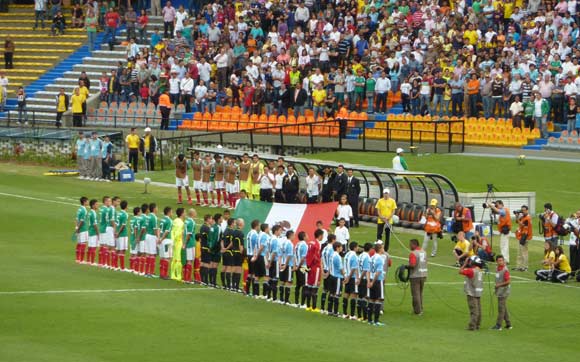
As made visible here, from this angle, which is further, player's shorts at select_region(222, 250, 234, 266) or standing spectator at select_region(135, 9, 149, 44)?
standing spectator at select_region(135, 9, 149, 44)

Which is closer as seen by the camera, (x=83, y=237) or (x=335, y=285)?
(x=335, y=285)

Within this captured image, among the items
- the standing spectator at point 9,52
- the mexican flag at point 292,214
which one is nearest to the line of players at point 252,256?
the mexican flag at point 292,214

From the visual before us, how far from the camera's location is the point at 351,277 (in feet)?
88.1

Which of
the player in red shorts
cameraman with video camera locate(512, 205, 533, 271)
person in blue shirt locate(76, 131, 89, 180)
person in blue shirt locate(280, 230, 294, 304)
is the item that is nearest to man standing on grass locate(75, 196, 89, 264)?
person in blue shirt locate(280, 230, 294, 304)

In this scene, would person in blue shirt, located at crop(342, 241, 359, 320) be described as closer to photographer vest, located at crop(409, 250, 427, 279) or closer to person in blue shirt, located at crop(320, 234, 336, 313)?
person in blue shirt, located at crop(320, 234, 336, 313)

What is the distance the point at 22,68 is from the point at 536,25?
28.9 metres

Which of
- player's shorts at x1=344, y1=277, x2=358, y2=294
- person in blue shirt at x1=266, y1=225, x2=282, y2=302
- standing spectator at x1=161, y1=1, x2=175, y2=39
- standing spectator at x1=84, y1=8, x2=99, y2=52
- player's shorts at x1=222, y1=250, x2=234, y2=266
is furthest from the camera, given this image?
standing spectator at x1=84, y1=8, x2=99, y2=52

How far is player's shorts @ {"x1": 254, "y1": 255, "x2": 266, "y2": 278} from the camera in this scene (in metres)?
29.0

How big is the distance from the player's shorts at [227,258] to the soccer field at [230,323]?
2.24 feet

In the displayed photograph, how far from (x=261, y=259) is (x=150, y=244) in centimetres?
378

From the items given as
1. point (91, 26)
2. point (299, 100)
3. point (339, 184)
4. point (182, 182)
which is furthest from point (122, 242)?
point (91, 26)

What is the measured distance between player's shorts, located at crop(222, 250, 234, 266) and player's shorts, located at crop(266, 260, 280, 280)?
46.0 inches

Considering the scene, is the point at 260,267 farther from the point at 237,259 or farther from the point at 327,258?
the point at 327,258

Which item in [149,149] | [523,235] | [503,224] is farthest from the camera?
[149,149]
